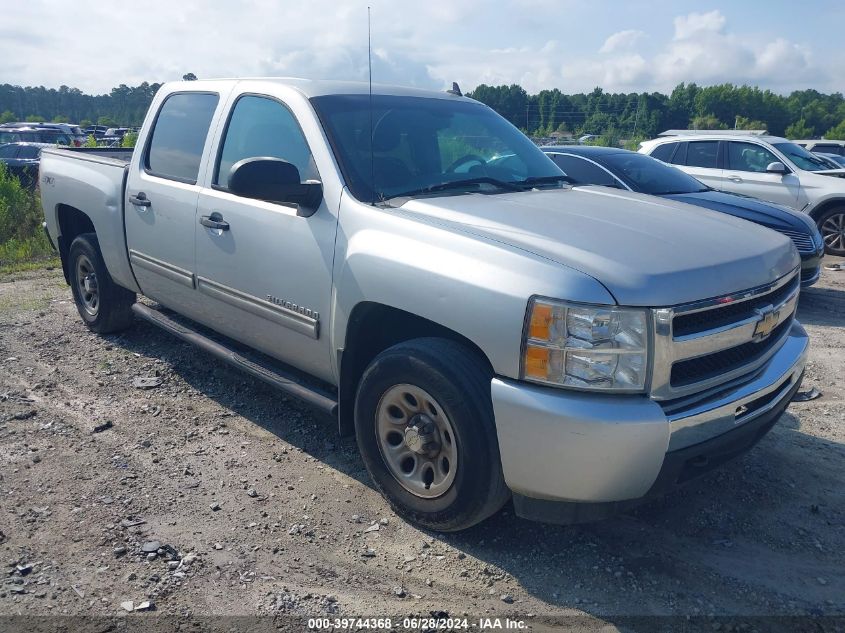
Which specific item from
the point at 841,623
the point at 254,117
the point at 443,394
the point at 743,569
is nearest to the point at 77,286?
the point at 254,117

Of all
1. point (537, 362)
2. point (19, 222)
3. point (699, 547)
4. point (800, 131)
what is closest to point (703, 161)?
point (699, 547)

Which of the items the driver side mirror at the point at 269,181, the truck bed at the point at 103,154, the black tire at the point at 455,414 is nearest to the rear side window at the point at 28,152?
the truck bed at the point at 103,154

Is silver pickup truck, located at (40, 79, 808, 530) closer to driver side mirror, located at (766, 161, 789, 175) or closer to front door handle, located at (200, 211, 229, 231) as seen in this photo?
front door handle, located at (200, 211, 229, 231)

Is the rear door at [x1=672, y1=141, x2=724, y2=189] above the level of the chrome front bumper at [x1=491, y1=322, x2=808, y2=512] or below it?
above

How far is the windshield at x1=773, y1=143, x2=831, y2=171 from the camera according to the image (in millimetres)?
10875

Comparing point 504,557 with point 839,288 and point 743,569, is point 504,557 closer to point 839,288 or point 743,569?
point 743,569

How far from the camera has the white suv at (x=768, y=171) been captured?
10.4 m

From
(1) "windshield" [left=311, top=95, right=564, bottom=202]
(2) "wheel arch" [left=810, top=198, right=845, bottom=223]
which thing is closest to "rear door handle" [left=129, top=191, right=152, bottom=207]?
(1) "windshield" [left=311, top=95, right=564, bottom=202]

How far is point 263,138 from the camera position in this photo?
4.00 meters

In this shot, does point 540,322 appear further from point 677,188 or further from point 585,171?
point 677,188

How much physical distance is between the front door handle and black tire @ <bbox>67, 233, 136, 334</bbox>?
6.51ft

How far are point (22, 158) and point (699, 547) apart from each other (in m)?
19.6

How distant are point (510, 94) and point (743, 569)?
2100cm

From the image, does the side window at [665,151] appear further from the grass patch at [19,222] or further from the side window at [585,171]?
the grass patch at [19,222]
